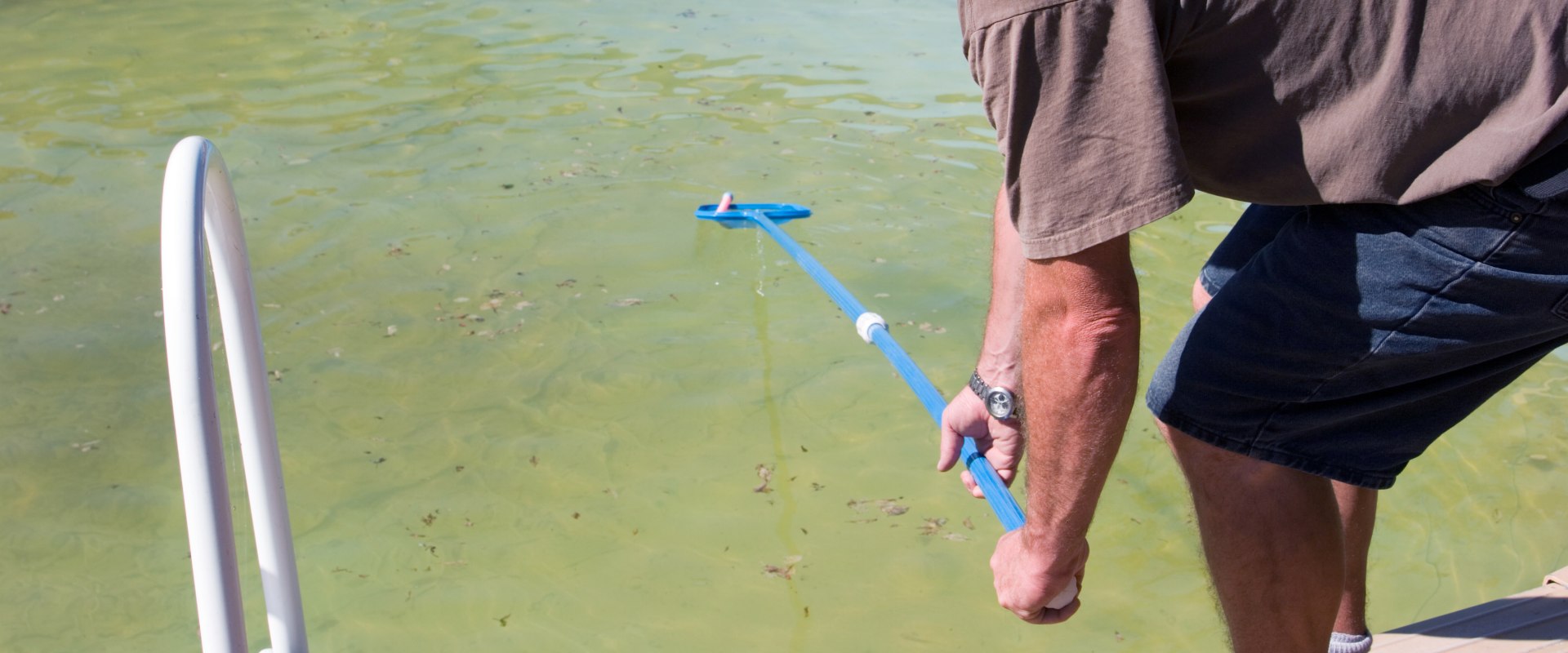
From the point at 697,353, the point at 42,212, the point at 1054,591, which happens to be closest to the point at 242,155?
the point at 42,212

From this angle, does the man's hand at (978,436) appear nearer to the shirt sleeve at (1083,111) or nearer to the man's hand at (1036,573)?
the man's hand at (1036,573)

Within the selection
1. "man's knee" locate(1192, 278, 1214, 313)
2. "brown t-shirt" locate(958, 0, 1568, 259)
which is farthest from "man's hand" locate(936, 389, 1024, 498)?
"brown t-shirt" locate(958, 0, 1568, 259)

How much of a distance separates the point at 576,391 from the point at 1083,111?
232 centimetres

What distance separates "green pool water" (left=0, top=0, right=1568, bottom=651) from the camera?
2.69 metres

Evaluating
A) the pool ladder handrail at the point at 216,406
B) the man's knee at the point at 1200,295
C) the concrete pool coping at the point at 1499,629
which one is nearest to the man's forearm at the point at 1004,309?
the man's knee at the point at 1200,295

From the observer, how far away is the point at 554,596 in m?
2.69

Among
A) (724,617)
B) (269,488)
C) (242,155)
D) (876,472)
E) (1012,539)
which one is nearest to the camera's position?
(269,488)

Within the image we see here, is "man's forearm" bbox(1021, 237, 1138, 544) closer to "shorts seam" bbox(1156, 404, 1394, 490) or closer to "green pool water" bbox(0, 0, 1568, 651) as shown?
"shorts seam" bbox(1156, 404, 1394, 490)

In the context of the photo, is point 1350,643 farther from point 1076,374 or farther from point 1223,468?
point 1076,374

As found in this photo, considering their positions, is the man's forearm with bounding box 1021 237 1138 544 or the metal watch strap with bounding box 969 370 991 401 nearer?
the man's forearm with bounding box 1021 237 1138 544

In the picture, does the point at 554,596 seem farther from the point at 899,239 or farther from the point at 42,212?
the point at 42,212

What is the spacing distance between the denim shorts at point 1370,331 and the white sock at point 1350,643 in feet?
1.97

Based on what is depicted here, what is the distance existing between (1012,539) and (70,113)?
205 inches

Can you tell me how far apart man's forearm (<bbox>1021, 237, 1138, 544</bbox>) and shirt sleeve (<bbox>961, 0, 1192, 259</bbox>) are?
2.3 inches
